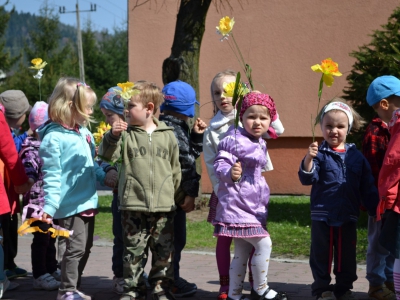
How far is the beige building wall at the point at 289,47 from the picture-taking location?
42.1 feet

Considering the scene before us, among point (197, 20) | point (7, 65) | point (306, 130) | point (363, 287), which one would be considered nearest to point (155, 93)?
point (363, 287)

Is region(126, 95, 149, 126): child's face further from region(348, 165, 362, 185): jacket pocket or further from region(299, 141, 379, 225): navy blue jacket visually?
region(348, 165, 362, 185): jacket pocket

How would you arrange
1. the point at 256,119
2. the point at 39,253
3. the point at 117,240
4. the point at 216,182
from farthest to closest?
the point at 39,253 < the point at 117,240 < the point at 216,182 < the point at 256,119

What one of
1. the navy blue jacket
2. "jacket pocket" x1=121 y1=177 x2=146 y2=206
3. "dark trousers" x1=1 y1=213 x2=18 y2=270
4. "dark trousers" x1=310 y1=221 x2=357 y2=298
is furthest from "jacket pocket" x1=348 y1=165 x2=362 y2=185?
"dark trousers" x1=1 y1=213 x2=18 y2=270

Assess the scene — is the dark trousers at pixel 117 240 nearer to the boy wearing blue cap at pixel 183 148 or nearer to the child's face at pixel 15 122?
the boy wearing blue cap at pixel 183 148

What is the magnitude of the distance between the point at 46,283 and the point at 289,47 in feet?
28.9

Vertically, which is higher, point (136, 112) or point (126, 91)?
point (126, 91)

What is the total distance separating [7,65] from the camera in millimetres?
26188

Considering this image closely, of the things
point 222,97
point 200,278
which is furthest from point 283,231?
point 222,97

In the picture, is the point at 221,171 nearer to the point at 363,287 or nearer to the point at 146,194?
the point at 146,194

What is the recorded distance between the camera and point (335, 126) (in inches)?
189

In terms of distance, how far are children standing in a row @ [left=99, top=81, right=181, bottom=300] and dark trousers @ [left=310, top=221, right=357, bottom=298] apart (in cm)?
111

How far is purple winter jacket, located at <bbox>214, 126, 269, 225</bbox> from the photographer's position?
4.68 metres

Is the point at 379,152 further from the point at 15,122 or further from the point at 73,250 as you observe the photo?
the point at 15,122
